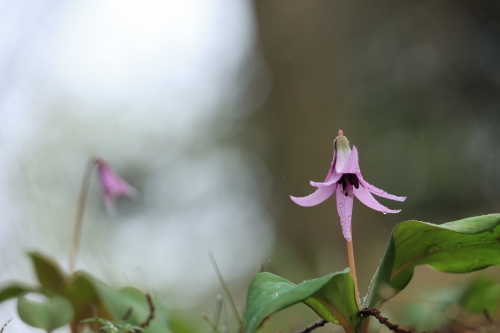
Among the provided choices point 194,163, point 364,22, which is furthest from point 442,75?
point 194,163

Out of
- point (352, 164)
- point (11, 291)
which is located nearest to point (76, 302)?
point (11, 291)

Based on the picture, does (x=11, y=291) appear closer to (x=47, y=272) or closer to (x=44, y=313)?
(x=47, y=272)

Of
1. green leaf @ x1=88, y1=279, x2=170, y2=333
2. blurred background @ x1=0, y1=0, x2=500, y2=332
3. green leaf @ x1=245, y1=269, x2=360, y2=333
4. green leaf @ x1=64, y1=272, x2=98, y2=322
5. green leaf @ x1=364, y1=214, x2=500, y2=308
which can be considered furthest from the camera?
blurred background @ x1=0, y1=0, x2=500, y2=332

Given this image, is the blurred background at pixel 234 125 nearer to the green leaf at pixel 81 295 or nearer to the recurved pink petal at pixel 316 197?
the recurved pink petal at pixel 316 197

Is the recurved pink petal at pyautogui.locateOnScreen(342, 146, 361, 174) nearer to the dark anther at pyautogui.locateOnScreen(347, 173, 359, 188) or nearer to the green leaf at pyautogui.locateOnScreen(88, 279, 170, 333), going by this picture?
the dark anther at pyautogui.locateOnScreen(347, 173, 359, 188)

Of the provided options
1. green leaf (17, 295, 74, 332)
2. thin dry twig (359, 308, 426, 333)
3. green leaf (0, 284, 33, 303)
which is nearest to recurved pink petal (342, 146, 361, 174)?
thin dry twig (359, 308, 426, 333)

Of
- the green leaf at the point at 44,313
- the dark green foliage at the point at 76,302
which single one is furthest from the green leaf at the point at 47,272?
the green leaf at the point at 44,313

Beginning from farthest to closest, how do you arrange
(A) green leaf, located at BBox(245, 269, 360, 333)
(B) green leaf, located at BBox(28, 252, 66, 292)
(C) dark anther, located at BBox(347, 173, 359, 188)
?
(B) green leaf, located at BBox(28, 252, 66, 292) < (C) dark anther, located at BBox(347, 173, 359, 188) < (A) green leaf, located at BBox(245, 269, 360, 333)
